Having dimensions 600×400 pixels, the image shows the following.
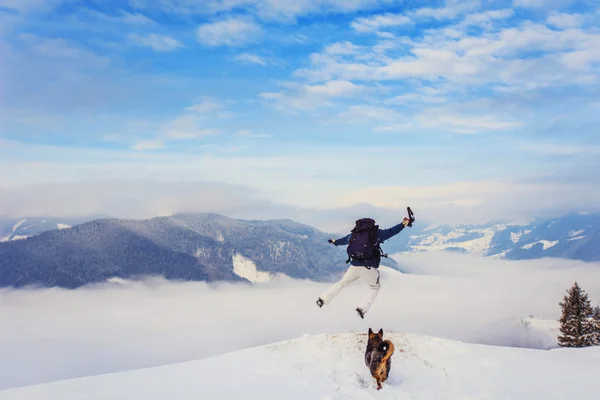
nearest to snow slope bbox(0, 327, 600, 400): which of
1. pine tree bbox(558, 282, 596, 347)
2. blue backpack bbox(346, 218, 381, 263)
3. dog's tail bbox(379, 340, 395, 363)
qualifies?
dog's tail bbox(379, 340, 395, 363)

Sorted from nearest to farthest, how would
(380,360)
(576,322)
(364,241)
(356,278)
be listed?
1. (380,360)
2. (364,241)
3. (356,278)
4. (576,322)

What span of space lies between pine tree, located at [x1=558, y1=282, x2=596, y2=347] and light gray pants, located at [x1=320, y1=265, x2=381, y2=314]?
35137mm

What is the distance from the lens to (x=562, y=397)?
14711 millimetres

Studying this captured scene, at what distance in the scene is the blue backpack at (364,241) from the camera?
16.4 meters

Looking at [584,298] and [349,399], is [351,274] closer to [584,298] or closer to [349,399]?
[349,399]

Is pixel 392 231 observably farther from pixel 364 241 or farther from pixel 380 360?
pixel 380 360

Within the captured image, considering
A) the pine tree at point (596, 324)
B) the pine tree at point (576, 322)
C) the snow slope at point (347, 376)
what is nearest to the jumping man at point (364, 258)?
the snow slope at point (347, 376)

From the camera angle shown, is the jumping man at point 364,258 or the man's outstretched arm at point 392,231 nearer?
the man's outstretched arm at point 392,231

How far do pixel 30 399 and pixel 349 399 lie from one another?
9.14 meters

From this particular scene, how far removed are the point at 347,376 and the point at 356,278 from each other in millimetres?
3384

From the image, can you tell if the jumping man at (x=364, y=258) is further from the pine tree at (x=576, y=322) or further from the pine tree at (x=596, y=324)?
the pine tree at (x=596, y=324)

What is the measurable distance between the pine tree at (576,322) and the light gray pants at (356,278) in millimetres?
35137

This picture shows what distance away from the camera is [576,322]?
4378 centimetres

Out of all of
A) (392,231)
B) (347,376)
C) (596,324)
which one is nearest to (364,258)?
(392,231)
